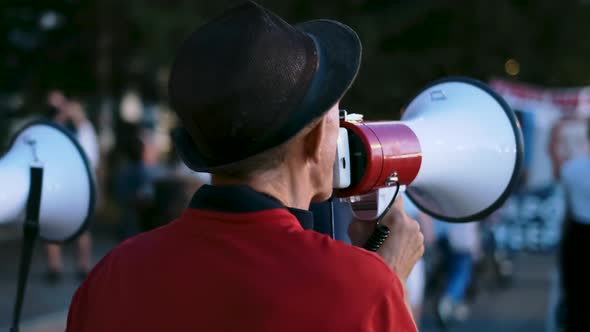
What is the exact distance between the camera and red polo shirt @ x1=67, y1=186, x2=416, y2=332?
48.8 inches

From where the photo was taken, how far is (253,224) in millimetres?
1334

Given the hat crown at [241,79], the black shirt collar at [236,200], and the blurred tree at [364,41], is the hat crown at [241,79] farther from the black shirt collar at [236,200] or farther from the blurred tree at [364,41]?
the blurred tree at [364,41]

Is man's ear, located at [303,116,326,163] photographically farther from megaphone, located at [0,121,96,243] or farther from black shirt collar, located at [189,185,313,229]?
megaphone, located at [0,121,96,243]

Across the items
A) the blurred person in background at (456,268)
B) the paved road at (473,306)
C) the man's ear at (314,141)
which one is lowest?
the paved road at (473,306)

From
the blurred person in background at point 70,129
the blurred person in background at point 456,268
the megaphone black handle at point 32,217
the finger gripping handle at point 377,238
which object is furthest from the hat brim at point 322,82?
the blurred person in background at point 70,129

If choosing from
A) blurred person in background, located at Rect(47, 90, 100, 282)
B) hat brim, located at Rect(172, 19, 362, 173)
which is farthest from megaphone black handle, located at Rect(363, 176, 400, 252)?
blurred person in background, located at Rect(47, 90, 100, 282)

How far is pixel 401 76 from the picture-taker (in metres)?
15.1

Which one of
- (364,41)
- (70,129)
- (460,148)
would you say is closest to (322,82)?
(460,148)

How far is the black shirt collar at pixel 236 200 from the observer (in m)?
1.35

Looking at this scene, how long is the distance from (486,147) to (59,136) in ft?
3.83

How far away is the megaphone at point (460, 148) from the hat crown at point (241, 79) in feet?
1.78

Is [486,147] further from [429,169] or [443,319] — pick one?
[443,319]

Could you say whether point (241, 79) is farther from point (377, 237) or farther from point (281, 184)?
point (377, 237)

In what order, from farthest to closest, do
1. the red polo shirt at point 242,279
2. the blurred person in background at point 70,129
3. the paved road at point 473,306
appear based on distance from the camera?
the blurred person in background at point 70,129, the paved road at point 473,306, the red polo shirt at point 242,279
